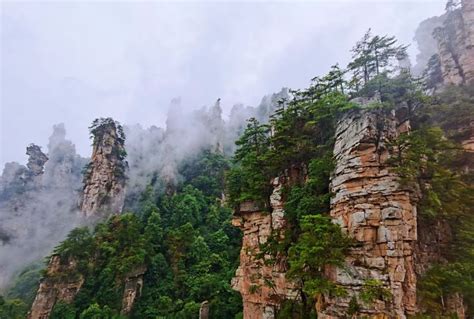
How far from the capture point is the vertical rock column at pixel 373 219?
11.6 meters

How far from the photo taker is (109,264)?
107ft

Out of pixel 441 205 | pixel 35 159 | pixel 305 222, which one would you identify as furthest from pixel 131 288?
pixel 35 159

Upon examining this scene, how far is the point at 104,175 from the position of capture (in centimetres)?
4397

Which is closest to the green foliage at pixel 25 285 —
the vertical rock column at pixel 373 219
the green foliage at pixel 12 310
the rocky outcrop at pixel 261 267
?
the green foliage at pixel 12 310

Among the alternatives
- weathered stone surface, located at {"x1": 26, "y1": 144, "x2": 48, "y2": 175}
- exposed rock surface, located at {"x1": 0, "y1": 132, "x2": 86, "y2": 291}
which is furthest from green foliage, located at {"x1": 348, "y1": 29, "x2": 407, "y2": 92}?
weathered stone surface, located at {"x1": 26, "y1": 144, "x2": 48, "y2": 175}

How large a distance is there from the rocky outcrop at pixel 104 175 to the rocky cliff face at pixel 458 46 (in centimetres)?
4228

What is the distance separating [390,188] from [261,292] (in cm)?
1057

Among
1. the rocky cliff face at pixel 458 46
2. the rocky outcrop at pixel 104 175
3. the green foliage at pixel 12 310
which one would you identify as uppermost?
the rocky cliff face at pixel 458 46

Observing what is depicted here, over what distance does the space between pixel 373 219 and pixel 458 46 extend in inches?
1052

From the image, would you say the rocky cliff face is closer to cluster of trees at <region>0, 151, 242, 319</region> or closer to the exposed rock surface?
cluster of trees at <region>0, 151, 242, 319</region>

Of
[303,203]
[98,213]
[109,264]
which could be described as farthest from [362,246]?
[98,213]

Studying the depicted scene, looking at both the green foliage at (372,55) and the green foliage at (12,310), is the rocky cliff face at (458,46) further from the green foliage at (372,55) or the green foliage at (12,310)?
the green foliage at (12,310)

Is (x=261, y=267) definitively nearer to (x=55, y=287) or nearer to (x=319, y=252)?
(x=319, y=252)

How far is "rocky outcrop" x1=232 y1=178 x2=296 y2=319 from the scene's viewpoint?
17.5 meters
